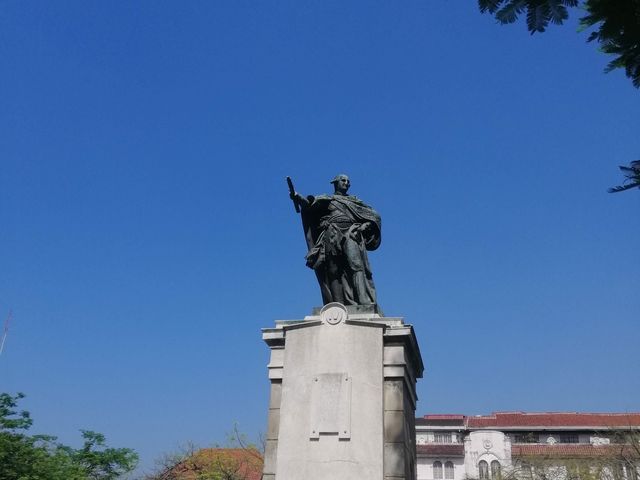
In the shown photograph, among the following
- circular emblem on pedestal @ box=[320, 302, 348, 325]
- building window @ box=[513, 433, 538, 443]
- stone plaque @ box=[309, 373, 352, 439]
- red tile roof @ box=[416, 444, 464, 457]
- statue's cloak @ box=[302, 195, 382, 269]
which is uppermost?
building window @ box=[513, 433, 538, 443]

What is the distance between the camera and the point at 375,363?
8.34 metres

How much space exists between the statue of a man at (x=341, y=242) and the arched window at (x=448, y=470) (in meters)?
41.9

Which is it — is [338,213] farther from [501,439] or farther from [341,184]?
[501,439]

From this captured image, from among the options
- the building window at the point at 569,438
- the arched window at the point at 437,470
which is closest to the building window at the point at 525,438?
the building window at the point at 569,438

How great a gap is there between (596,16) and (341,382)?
17.8 feet

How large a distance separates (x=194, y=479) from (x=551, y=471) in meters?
20.3

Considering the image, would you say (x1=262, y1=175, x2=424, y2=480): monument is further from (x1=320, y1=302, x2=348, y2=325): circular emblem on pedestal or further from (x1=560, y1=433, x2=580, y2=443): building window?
(x1=560, y1=433, x2=580, y2=443): building window

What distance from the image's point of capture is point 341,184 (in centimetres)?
A: 1030

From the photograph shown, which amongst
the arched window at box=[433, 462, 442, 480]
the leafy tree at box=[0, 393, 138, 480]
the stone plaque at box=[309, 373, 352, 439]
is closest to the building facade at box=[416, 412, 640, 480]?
the arched window at box=[433, 462, 442, 480]

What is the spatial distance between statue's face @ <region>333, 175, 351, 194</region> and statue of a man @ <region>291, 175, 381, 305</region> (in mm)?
96

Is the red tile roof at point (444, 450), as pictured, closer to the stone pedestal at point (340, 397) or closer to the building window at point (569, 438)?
the building window at point (569, 438)

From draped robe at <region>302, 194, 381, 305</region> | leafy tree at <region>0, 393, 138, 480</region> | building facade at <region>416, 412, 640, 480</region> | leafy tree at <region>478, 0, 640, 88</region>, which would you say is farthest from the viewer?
building facade at <region>416, 412, 640, 480</region>

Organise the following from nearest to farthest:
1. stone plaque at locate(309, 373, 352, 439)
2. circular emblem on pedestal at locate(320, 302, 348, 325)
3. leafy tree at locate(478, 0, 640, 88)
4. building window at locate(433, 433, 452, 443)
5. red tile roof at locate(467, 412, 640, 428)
Answer: 1. leafy tree at locate(478, 0, 640, 88)
2. stone plaque at locate(309, 373, 352, 439)
3. circular emblem on pedestal at locate(320, 302, 348, 325)
4. red tile roof at locate(467, 412, 640, 428)
5. building window at locate(433, 433, 452, 443)

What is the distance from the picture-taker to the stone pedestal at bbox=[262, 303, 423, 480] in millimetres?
7844
